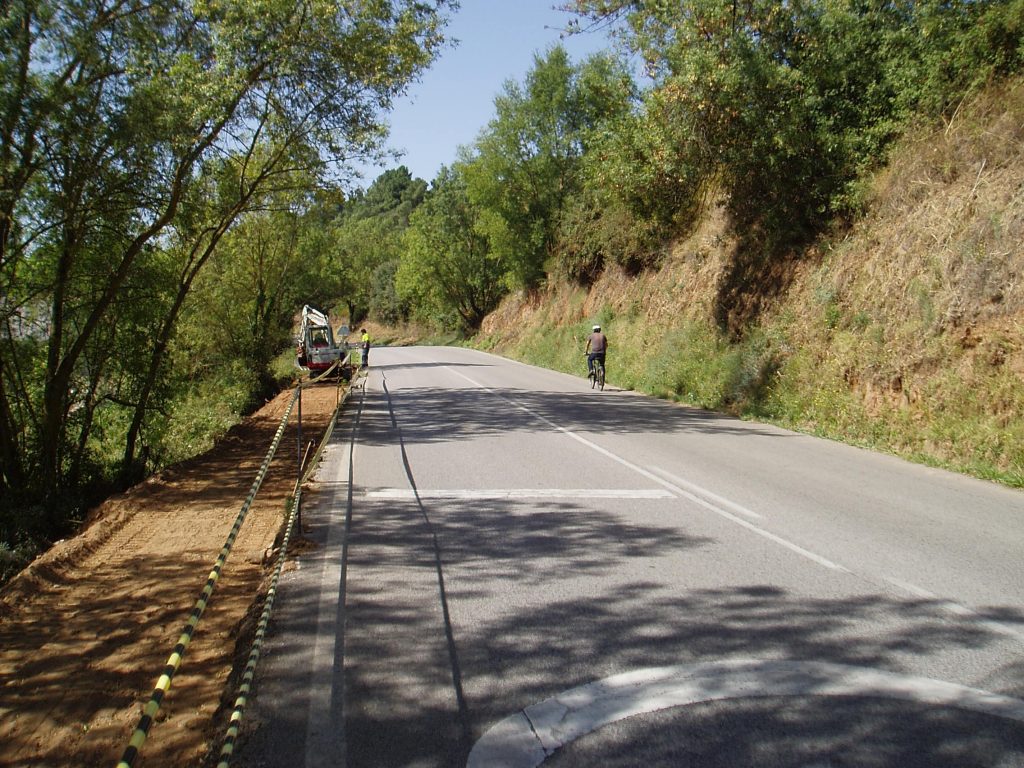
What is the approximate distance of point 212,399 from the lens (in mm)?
26672

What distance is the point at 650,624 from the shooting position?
487 centimetres

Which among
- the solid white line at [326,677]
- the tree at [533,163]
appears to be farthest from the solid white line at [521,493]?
the tree at [533,163]

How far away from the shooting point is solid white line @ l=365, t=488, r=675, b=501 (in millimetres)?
8641

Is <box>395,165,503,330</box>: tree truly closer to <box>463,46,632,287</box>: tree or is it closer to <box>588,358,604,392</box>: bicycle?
<box>463,46,632,287</box>: tree

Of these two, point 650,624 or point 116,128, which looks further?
point 116,128

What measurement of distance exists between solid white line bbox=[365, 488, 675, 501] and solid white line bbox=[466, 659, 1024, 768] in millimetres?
4382

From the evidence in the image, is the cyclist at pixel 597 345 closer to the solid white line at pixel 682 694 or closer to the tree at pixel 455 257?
the solid white line at pixel 682 694

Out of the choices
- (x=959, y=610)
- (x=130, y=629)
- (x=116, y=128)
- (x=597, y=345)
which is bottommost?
(x=130, y=629)

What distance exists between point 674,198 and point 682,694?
67.5 ft

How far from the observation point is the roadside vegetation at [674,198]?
36.6 feet

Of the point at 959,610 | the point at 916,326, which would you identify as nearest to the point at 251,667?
the point at 959,610

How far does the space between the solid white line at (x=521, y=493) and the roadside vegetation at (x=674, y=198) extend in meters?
4.51

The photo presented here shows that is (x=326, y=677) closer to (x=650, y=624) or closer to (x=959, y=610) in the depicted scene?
(x=650, y=624)

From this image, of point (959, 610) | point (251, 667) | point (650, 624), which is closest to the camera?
point (251, 667)
